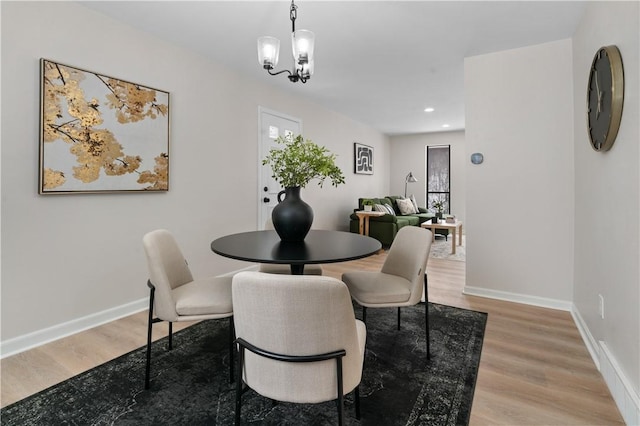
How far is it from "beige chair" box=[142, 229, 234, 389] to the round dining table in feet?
0.84

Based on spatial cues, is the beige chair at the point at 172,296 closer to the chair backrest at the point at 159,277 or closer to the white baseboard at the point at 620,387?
the chair backrest at the point at 159,277

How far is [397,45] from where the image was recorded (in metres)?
3.03

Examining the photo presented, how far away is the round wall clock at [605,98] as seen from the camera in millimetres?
1612

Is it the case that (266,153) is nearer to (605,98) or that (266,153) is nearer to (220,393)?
(220,393)

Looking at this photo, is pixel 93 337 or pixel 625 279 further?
pixel 93 337

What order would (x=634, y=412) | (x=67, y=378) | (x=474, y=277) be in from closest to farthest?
(x=634, y=412)
(x=67, y=378)
(x=474, y=277)

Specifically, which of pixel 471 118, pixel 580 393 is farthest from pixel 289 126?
pixel 580 393

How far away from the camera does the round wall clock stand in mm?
1612

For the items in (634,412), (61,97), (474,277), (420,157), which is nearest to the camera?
(634,412)

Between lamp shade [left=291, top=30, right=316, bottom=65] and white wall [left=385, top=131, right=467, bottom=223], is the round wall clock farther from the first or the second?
white wall [left=385, top=131, right=467, bottom=223]

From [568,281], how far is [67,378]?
377cm

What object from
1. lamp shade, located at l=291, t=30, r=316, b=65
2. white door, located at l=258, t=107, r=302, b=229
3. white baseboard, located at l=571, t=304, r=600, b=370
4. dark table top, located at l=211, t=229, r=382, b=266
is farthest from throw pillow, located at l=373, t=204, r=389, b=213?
lamp shade, located at l=291, t=30, r=316, b=65

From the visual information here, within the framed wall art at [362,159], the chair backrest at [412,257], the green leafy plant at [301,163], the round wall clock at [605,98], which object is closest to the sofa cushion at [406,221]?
the framed wall art at [362,159]

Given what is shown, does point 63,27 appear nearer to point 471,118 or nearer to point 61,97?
point 61,97
